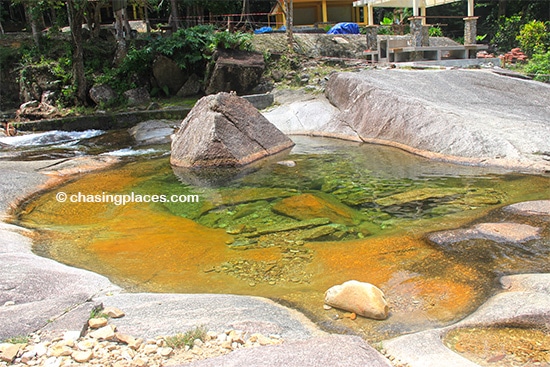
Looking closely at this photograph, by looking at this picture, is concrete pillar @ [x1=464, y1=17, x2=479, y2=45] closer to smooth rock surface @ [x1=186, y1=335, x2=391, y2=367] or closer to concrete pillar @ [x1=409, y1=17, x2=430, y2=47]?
concrete pillar @ [x1=409, y1=17, x2=430, y2=47]

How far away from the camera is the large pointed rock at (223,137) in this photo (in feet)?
38.5

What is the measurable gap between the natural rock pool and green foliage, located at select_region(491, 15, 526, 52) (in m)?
20.2

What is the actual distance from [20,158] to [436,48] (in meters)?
16.1

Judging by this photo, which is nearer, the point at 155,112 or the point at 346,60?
the point at 155,112

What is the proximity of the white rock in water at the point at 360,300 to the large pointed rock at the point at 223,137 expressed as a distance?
7.33 m

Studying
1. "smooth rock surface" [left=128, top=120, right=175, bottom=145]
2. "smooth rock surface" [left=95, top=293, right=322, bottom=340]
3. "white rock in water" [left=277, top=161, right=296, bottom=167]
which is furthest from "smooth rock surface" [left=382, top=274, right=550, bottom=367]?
"smooth rock surface" [left=128, top=120, right=175, bottom=145]

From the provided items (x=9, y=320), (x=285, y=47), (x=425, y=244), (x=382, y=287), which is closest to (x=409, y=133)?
(x=425, y=244)

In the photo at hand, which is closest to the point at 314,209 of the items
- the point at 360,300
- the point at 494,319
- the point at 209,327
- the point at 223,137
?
the point at 360,300

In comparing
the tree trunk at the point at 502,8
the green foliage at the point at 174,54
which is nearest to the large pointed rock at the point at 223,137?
the green foliage at the point at 174,54

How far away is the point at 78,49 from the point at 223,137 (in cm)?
1110

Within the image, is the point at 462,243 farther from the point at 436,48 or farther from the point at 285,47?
the point at 285,47

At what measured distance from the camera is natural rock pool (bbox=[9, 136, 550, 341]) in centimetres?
531

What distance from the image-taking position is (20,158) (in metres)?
14.0

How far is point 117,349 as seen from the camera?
3.61 metres
